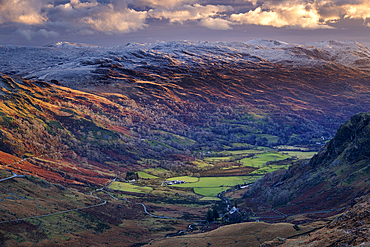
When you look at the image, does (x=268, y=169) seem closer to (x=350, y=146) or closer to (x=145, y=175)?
(x=145, y=175)

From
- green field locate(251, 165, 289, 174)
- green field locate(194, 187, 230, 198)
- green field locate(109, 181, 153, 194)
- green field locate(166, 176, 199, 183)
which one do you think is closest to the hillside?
green field locate(194, 187, 230, 198)

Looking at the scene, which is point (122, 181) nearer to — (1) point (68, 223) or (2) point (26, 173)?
(2) point (26, 173)

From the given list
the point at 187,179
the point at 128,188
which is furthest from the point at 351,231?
the point at 187,179

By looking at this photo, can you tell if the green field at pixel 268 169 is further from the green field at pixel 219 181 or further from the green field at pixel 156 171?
the green field at pixel 156 171

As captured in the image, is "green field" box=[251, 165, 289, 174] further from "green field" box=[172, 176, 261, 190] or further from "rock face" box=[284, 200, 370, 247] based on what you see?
"rock face" box=[284, 200, 370, 247]

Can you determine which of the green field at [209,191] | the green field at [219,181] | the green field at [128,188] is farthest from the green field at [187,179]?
the green field at [128,188]

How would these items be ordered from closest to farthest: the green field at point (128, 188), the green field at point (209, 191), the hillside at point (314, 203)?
the hillside at point (314, 203)
the green field at point (128, 188)
the green field at point (209, 191)
